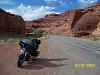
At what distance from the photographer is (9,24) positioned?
398ft

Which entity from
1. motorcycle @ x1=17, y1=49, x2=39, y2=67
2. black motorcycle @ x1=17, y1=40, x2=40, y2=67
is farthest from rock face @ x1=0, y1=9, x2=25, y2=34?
motorcycle @ x1=17, y1=49, x2=39, y2=67

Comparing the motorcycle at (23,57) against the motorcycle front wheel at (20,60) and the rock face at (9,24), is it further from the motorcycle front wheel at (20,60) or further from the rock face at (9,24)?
the rock face at (9,24)

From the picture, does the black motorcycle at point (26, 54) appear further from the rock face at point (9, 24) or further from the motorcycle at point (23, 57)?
the rock face at point (9, 24)

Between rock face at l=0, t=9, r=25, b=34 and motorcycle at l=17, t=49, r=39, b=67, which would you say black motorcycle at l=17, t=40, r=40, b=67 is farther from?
rock face at l=0, t=9, r=25, b=34

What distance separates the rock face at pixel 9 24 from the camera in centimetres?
11294

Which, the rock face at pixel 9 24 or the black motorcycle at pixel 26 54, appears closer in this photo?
the black motorcycle at pixel 26 54

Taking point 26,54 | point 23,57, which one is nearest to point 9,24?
point 26,54

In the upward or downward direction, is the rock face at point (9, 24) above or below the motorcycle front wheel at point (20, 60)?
above

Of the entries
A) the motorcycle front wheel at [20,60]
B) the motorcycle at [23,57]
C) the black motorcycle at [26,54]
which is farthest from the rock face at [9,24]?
the motorcycle front wheel at [20,60]

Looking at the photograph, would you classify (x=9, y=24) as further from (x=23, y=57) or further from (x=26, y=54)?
(x=23, y=57)

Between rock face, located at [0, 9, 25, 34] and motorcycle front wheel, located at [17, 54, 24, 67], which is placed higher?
rock face, located at [0, 9, 25, 34]

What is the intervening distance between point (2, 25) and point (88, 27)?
124 feet

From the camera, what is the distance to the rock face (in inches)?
4446

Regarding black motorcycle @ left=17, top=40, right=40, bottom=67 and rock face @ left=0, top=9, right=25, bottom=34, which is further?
rock face @ left=0, top=9, right=25, bottom=34
